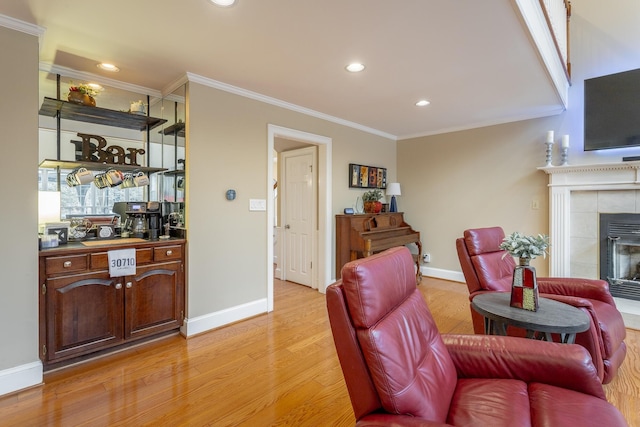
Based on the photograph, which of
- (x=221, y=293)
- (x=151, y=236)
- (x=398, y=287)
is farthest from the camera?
(x=221, y=293)

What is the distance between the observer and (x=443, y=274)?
483cm

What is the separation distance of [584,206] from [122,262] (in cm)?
478

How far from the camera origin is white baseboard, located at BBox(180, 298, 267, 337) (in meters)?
2.82

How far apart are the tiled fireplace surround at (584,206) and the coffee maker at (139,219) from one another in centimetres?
441

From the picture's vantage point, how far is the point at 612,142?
3.32 m

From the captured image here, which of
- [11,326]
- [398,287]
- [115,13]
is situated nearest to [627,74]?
[398,287]

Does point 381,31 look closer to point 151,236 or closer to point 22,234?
point 151,236

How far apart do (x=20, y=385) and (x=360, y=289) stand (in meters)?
2.43

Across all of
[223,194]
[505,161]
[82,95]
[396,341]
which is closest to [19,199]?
[82,95]

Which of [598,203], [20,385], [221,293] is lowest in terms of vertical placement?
[20,385]

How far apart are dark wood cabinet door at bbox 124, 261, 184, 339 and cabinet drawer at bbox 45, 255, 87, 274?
336 mm

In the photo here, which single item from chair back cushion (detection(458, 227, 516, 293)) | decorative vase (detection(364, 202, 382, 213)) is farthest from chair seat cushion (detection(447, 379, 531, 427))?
decorative vase (detection(364, 202, 382, 213))

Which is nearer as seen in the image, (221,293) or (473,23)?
(473,23)

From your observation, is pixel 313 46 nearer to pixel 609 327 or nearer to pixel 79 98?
pixel 79 98
